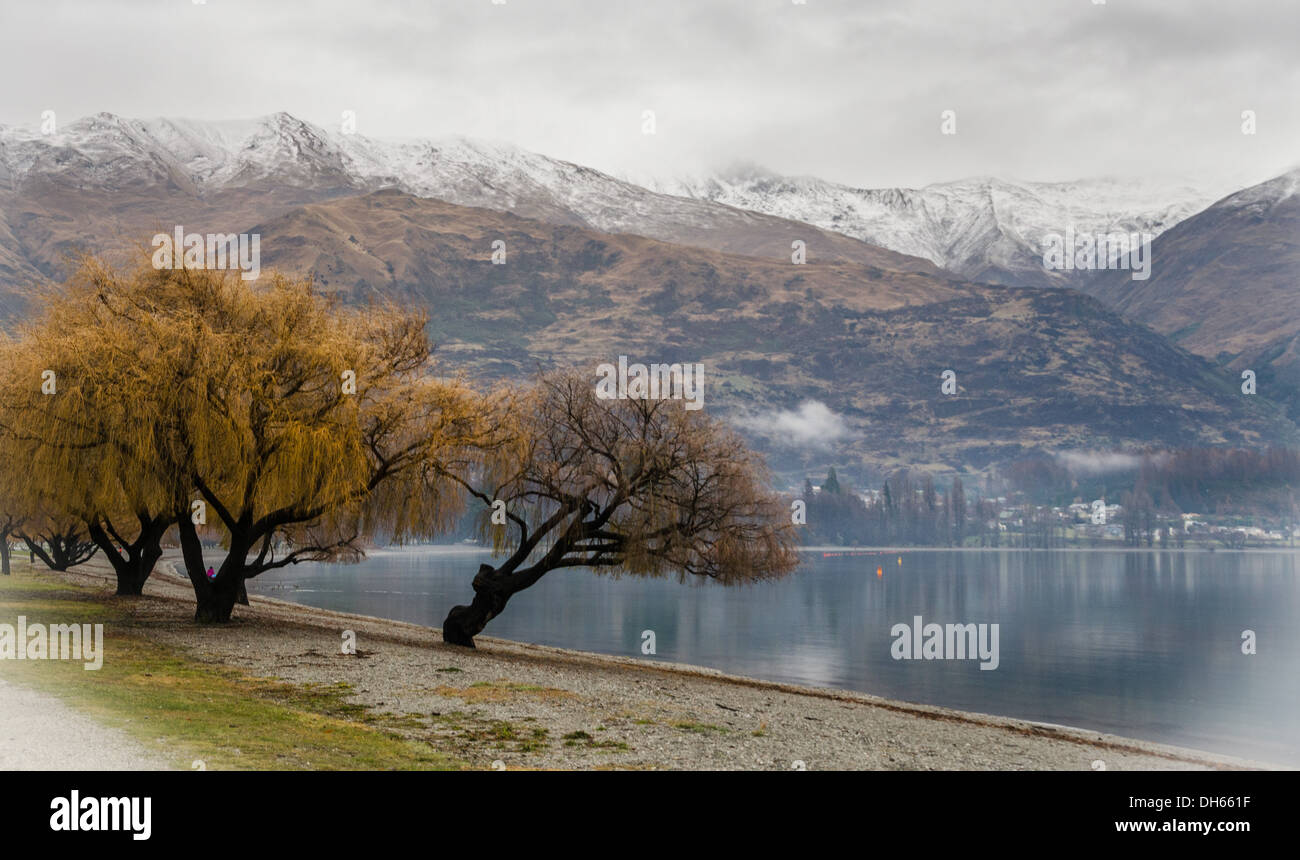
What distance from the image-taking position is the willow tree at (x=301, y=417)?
34219mm

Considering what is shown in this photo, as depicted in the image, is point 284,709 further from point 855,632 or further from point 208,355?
point 855,632

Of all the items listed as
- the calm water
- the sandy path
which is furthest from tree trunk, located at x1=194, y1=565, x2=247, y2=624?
the calm water

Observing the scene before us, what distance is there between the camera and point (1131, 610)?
4628 inches

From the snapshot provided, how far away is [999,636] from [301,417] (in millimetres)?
66878

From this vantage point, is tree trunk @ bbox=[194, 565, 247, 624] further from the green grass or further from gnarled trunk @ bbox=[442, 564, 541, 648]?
gnarled trunk @ bbox=[442, 564, 541, 648]

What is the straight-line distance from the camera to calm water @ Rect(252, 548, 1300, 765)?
5134cm

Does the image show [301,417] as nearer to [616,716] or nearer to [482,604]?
[482,604]

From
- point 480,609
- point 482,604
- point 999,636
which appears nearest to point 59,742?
point 482,604

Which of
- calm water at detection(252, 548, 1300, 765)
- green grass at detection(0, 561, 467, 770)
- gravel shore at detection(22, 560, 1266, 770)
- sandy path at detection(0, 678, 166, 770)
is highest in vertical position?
sandy path at detection(0, 678, 166, 770)

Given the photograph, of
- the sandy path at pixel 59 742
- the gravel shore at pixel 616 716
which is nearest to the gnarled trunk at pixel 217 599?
the gravel shore at pixel 616 716

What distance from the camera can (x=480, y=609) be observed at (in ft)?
138

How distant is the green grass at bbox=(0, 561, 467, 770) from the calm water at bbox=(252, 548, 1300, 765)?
1303 inches
